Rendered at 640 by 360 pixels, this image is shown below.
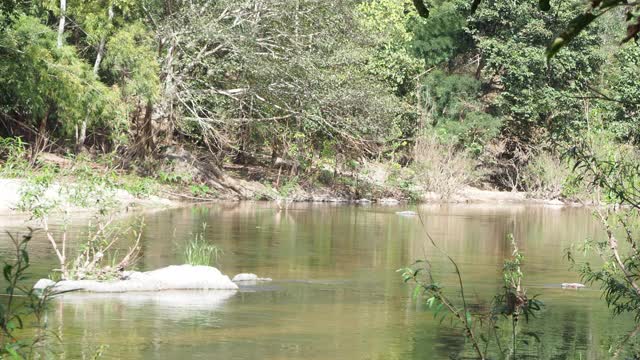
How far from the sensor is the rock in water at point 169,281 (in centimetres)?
Answer: 1378

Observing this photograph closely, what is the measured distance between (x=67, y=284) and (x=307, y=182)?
22896mm

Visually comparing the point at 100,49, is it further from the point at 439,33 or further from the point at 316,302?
the point at 439,33

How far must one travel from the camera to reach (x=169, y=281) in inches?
565

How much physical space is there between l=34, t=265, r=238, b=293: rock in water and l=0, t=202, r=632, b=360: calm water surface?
0.19m

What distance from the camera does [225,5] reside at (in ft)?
103

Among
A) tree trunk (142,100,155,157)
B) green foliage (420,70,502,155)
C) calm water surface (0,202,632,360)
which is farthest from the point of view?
green foliage (420,70,502,155)

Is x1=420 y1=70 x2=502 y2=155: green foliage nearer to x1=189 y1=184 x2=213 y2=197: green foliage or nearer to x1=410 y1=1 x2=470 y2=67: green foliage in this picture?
x1=410 y1=1 x2=470 y2=67: green foliage

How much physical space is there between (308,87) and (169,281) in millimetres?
18696

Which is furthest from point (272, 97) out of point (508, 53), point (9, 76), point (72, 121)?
point (508, 53)

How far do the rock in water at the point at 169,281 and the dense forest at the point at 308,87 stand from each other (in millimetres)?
8997

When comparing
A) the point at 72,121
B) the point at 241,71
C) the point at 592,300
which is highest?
the point at 241,71

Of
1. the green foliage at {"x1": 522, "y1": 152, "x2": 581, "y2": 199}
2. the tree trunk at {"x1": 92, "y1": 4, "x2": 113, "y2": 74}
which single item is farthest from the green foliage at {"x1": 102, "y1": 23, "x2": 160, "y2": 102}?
the green foliage at {"x1": 522, "y1": 152, "x2": 581, "y2": 199}

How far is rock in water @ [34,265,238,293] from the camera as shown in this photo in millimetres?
13781

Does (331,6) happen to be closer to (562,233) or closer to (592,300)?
(562,233)
